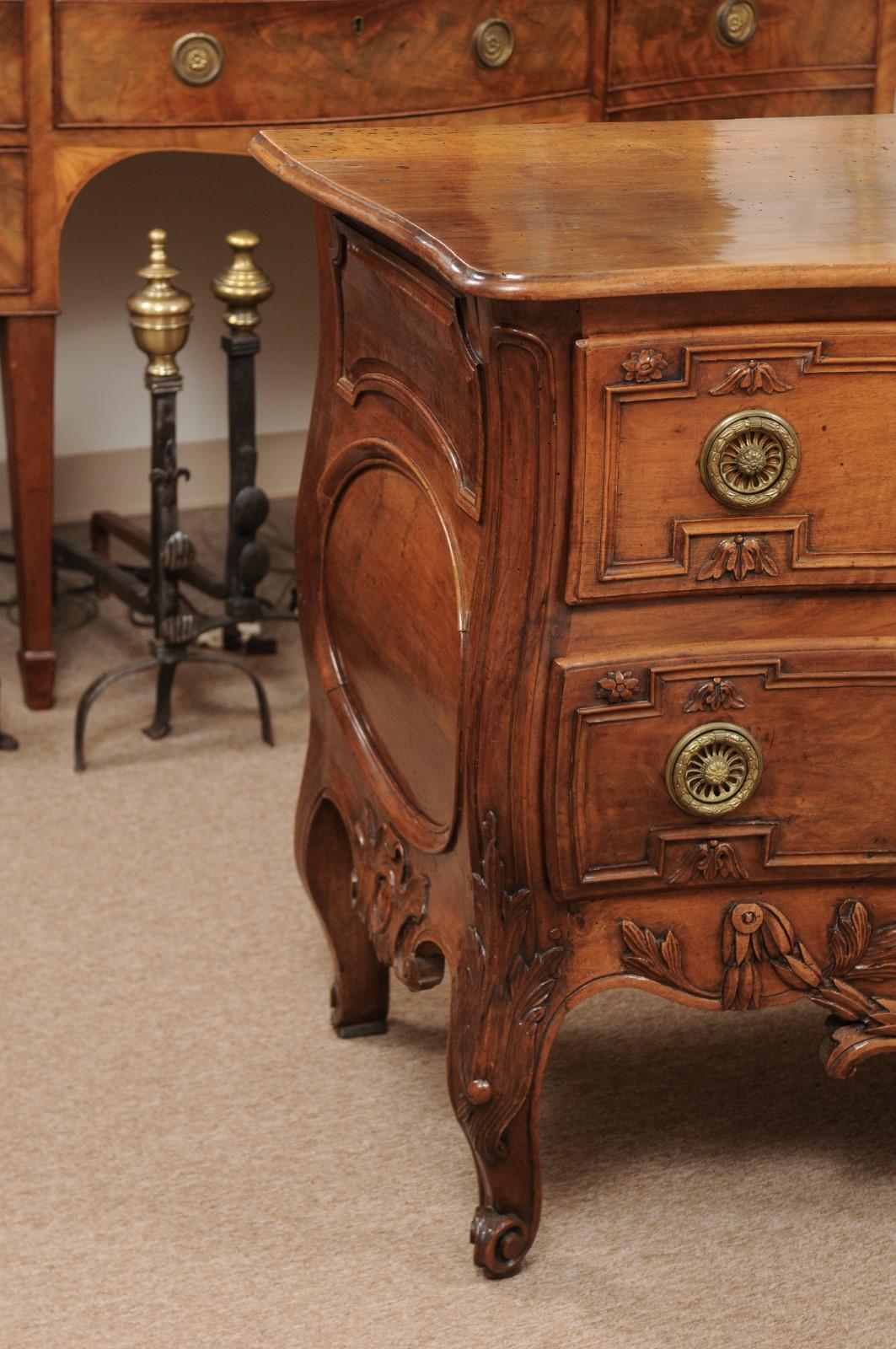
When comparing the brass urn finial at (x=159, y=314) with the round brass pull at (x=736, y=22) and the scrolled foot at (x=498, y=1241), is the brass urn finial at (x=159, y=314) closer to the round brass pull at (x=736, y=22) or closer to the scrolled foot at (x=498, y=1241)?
the round brass pull at (x=736, y=22)

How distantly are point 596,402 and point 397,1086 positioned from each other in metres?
0.84

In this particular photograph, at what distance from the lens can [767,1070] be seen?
5.98 feet

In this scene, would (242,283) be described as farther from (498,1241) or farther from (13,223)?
(498,1241)

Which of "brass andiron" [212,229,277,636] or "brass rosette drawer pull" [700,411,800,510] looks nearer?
"brass rosette drawer pull" [700,411,800,510]

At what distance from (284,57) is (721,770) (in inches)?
51.1

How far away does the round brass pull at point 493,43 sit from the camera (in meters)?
2.30

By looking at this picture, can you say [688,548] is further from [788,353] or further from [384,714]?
[384,714]

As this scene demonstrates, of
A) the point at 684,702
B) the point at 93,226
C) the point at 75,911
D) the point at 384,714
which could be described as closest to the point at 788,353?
the point at 684,702

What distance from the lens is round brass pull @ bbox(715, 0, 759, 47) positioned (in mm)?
2459

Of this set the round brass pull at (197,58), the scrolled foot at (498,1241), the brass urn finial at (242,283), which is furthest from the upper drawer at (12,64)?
the scrolled foot at (498,1241)

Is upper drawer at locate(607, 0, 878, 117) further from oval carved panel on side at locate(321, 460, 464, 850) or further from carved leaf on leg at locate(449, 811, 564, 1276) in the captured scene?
carved leaf on leg at locate(449, 811, 564, 1276)

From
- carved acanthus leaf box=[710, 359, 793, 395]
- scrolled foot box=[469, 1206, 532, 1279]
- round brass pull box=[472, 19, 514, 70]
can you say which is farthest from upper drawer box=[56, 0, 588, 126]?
scrolled foot box=[469, 1206, 532, 1279]

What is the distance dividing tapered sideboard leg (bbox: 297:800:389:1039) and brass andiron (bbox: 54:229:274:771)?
2.26 feet

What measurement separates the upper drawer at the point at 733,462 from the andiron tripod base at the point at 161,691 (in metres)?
1.32
